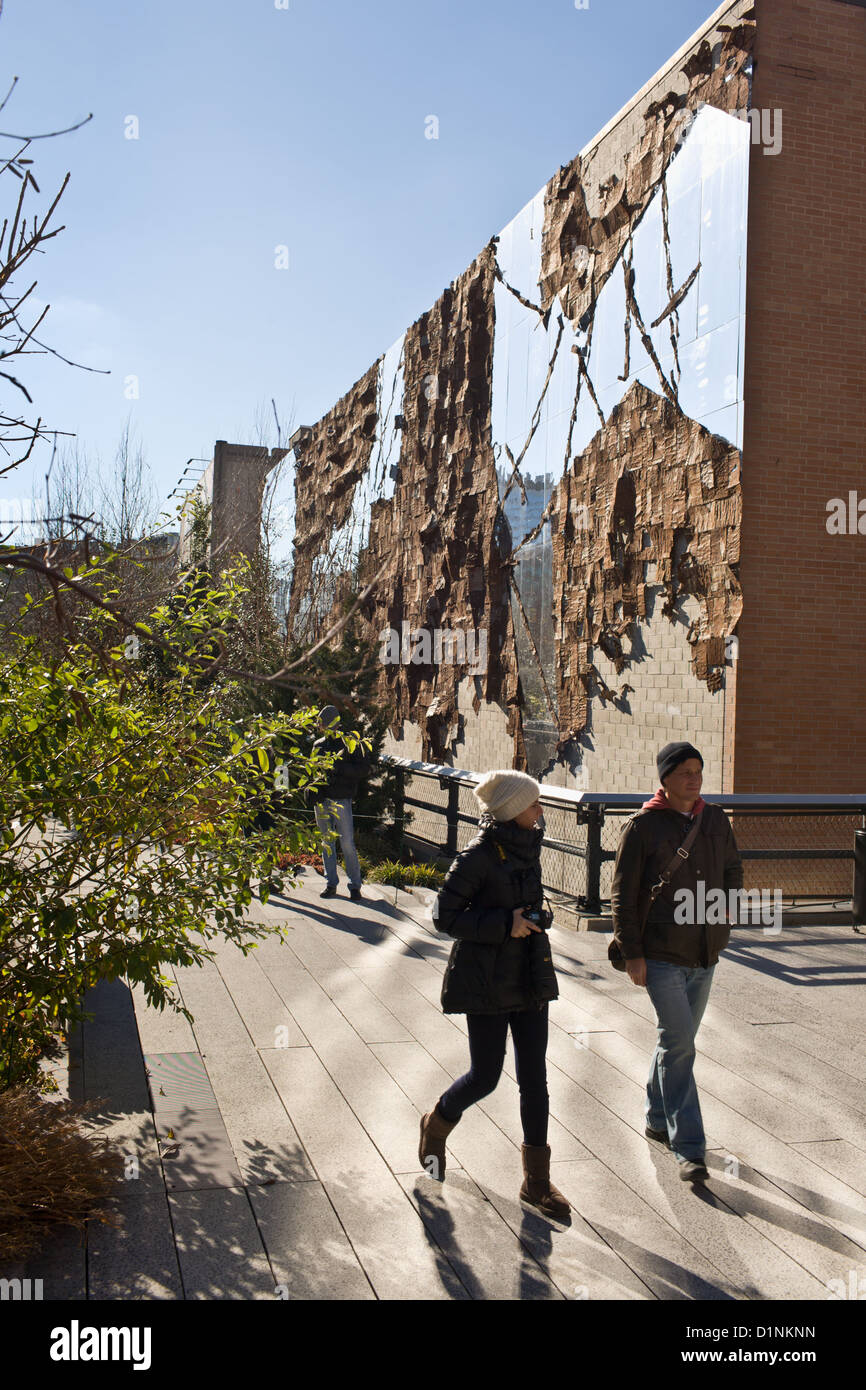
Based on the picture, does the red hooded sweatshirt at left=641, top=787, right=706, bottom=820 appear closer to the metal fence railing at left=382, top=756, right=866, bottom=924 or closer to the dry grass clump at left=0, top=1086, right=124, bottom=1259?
the dry grass clump at left=0, top=1086, right=124, bottom=1259

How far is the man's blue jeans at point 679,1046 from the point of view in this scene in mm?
4832

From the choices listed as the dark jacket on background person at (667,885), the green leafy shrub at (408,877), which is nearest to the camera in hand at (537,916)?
the dark jacket on background person at (667,885)

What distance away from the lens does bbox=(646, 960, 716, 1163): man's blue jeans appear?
483cm

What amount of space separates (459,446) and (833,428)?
10114mm

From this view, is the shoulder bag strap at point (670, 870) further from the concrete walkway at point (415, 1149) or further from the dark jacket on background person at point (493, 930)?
the concrete walkway at point (415, 1149)

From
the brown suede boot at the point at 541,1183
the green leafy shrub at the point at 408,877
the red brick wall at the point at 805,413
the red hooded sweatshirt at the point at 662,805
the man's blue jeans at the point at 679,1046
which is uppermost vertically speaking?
the red brick wall at the point at 805,413

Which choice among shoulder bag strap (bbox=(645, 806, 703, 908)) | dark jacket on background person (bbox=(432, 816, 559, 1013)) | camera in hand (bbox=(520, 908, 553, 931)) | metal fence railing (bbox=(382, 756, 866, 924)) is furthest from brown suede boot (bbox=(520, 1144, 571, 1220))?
metal fence railing (bbox=(382, 756, 866, 924))

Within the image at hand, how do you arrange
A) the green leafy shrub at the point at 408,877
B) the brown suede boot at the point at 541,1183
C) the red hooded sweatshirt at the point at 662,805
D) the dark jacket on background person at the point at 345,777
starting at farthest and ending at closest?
1. the green leafy shrub at the point at 408,877
2. the dark jacket on background person at the point at 345,777
3. the red hooded sweatshirt at the point at 662,805
4. the brown suede boot at the point at 541,1183

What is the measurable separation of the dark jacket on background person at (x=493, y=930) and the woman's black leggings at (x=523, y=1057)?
9 centimetres

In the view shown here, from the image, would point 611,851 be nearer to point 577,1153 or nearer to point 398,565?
point 577,1153

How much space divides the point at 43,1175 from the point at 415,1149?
166 centimetres

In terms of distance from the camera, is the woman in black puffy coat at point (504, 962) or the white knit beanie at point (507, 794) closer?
the woman in black puffy coat at point (504, 962)

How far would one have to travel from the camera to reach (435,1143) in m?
4.67

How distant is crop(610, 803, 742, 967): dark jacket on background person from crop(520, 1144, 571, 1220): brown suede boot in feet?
3.12
